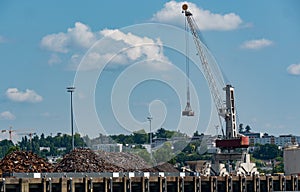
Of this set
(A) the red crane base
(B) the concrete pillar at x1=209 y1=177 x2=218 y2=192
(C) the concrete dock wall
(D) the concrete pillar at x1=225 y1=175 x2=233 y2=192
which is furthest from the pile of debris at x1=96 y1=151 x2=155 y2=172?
(B) the concrete pillar at x1=209 y1=177 x2=218 y2=192

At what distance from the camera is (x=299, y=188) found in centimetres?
11019

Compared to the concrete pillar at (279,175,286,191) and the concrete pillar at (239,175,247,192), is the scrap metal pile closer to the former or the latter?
the concrete pillar at (239,175,247,192)

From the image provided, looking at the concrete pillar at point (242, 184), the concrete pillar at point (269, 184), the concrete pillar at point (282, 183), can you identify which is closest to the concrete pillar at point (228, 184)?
the concrete pillar at point (242, 184)

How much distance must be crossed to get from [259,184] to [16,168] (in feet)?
86.5

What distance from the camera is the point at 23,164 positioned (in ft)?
315

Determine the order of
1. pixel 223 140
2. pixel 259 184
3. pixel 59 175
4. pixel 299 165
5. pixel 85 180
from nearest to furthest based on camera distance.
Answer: pixel 85 180
pixel 59 175
pixel 259 184
pixel 299 165
pixel 223 140

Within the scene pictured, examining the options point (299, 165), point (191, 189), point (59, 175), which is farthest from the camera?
point (299, 165)

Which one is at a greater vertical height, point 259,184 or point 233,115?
point 233,115

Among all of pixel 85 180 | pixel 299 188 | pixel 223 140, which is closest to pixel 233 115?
pixel 223 140

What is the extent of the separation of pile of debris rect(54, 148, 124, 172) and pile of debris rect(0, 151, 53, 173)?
11.9ft

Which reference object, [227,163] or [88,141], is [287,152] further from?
[88,141]

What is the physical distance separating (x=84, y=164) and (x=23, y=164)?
1225 centimetres

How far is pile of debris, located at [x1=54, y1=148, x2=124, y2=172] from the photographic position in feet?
345

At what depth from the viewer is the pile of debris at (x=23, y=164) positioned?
94.3 meters
